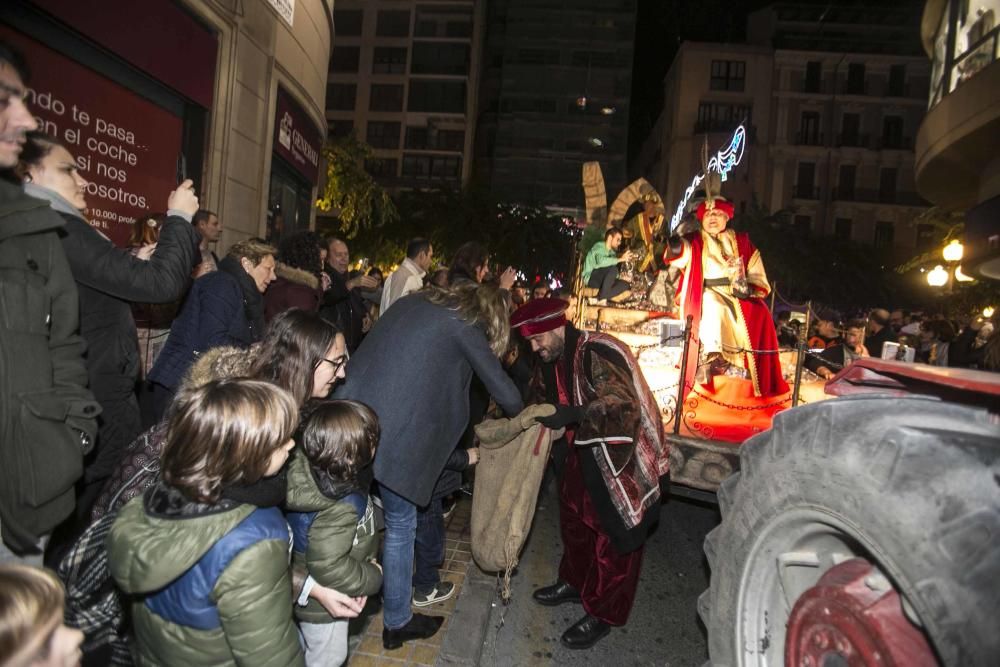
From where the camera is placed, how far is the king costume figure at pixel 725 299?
6.62 meters

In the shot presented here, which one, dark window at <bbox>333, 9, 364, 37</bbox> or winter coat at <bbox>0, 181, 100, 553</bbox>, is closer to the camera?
winter coat at <bbox>0, 181, 100, 553</bbox>

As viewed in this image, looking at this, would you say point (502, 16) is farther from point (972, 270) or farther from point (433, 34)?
point (972, 270)

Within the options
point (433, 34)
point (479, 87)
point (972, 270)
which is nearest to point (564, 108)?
point (479, 87)

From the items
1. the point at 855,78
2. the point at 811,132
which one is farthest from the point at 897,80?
the point at 811,132

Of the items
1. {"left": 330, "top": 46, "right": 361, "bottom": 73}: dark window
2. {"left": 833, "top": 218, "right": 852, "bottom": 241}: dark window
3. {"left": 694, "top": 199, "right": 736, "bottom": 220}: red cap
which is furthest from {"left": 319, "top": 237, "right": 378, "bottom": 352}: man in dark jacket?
{"left": 330, "top": 46, "right": 361, "bottom": 73}: dark window

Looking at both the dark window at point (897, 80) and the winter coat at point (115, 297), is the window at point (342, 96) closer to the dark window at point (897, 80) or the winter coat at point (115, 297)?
the dark window at point (897, 80)

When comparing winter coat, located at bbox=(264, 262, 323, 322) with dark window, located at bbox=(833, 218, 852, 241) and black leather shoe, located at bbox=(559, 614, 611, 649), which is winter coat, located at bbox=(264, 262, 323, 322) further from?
dark window, located at bbox=(833, 218, 852, 241)

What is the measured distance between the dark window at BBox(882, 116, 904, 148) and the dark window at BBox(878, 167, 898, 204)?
1.84m

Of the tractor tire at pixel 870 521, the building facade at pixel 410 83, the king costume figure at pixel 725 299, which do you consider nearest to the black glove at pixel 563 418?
the tractor tire at pixel 870 521

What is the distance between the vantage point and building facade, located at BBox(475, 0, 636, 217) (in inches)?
1858

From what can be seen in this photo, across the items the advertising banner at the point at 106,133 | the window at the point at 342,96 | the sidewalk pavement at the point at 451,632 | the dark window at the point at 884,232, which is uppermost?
the window at the point at 342,96

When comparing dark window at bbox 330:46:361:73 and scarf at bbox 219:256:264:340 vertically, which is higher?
dark window at bbox 330:46:361:73

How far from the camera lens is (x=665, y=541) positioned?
5.33 meters

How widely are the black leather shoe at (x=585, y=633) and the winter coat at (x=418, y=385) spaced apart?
1265mm
